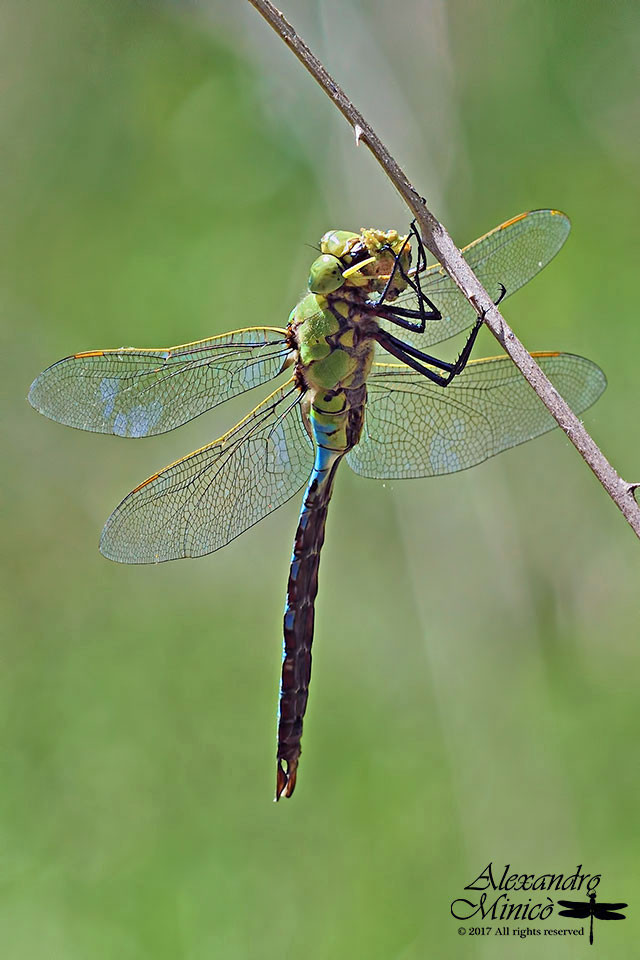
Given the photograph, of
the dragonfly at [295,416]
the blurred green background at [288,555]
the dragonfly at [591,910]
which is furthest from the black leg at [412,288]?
the dragonfly at [591,910]

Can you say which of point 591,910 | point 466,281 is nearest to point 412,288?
point 466,281

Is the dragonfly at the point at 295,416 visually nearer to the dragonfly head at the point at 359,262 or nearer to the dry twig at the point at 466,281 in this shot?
the dragonfly head at the point at 359,262

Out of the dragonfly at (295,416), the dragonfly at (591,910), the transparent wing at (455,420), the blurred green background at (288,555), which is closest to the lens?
the dragonfly at (295,416)

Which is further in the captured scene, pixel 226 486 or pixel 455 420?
pixel 455 420

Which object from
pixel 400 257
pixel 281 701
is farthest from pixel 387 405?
pixel 281 701

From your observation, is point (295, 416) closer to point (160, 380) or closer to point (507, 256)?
point (160, 380)

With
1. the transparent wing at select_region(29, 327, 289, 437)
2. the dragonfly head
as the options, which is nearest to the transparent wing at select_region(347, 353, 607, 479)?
the transparent wing at select_region(29, 327, 289, 437)

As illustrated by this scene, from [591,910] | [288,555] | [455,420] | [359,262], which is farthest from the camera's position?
[288,555]

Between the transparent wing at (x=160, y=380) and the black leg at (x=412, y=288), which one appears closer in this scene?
the black leg at (x=412, y=288)
